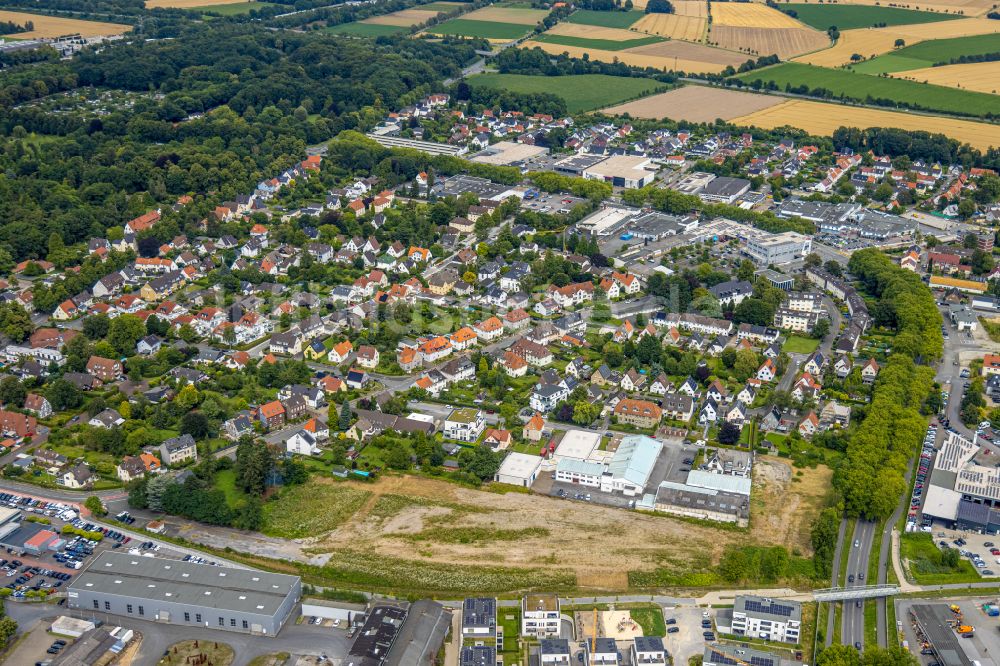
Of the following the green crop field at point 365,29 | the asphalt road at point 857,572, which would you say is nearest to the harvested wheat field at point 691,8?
the green crop field at point 365,29

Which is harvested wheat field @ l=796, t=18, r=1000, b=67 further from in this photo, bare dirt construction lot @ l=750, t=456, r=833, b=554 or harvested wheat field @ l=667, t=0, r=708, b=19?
bare dirt construction lot @ l=750, t=456, r=833, b=554

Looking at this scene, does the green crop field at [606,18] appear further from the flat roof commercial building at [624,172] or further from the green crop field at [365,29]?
the flat roof commercial building at [624,172]

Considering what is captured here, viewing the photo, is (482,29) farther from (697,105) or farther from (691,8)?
(697,105)

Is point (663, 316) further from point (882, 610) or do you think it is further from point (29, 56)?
point (29, 56)

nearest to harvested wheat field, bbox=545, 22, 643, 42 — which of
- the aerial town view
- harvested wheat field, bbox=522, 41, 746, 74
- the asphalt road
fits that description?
harvested wheat field, bbox=522, 41, 746, 74

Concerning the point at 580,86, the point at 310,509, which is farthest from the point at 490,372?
the point at 580,86
